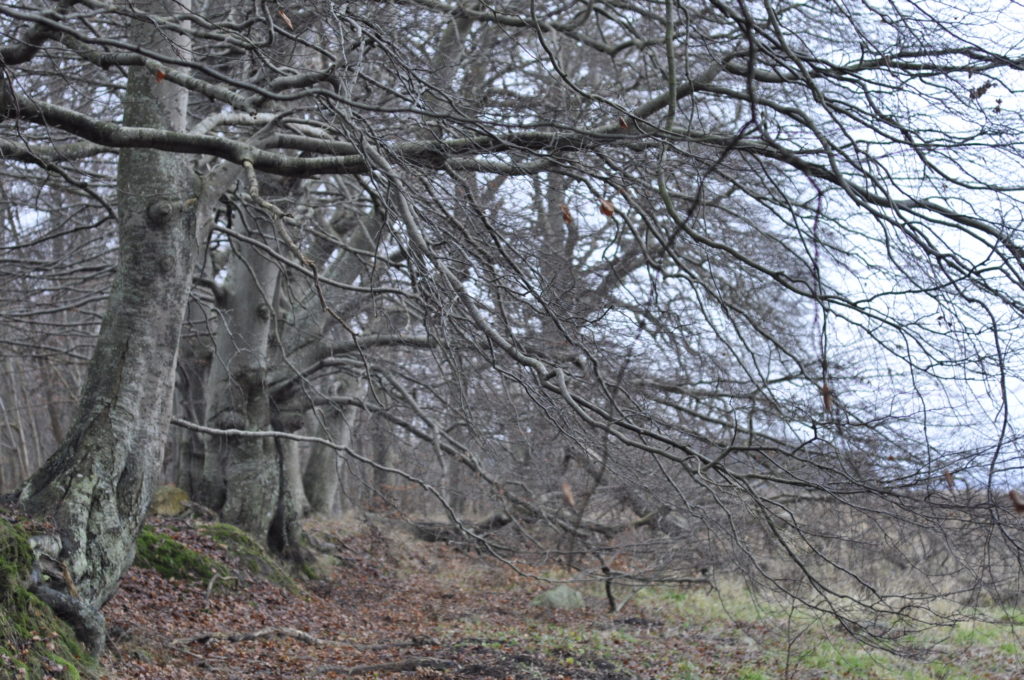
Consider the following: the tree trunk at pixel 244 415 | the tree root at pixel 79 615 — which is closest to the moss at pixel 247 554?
the tree trunk at pixel 244 415

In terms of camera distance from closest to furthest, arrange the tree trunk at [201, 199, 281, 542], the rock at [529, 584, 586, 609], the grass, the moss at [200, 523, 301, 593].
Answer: the grass < the moss at [200, 523, 301, 593] < the tree trunk at [201, 199, 281, 542] < the rock at [529, 584, 586, 609]

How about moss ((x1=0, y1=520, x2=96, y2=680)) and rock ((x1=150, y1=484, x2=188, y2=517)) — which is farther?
rock ((x1=150, y1=484, x2=188, y2=517))

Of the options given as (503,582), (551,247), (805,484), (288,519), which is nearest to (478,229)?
(551,247)

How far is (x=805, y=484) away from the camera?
3.92 m

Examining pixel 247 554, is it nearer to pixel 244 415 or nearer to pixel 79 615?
Result: pixel 244 415

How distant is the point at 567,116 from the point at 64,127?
327cm

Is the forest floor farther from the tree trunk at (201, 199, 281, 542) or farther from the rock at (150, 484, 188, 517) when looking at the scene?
the tree trunk at (201, 199, 281, 542)

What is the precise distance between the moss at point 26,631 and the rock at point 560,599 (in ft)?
24.4

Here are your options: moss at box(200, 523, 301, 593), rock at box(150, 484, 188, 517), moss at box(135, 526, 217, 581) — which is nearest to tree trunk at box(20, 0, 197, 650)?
moss at box(135, 526, 217, 581)

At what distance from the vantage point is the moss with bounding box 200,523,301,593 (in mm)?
10484

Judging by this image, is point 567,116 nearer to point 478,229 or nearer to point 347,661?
point 478,229

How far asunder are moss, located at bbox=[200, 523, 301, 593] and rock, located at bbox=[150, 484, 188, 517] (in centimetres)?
83

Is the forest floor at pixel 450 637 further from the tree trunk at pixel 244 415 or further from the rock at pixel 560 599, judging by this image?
the tree trunk at pixel 244 415

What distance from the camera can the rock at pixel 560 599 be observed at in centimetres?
1232
